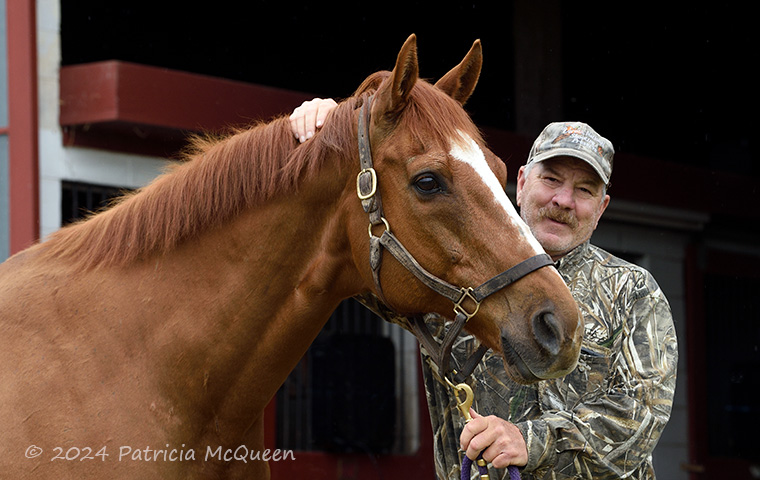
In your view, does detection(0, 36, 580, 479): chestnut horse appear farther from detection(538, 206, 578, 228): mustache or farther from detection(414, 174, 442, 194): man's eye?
detection(538, 206, 578, 228): mustache

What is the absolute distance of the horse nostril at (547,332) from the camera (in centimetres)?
207

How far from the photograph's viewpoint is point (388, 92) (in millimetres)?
2326

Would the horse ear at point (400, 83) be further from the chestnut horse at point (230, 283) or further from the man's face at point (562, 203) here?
the man's face at point (562, 203)

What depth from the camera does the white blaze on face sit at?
2188 millimetres

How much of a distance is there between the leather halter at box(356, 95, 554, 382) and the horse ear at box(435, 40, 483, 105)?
306mm

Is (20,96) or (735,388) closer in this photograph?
(20,96)

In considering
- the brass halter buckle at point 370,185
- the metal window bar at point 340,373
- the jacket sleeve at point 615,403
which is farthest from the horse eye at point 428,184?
the metal window bar at point 340,373

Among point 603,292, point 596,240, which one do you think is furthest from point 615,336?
point 596,240

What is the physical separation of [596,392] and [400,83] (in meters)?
1.02

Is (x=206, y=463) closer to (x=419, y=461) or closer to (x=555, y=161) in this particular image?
(x=555, y=161)

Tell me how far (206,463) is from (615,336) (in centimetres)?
119

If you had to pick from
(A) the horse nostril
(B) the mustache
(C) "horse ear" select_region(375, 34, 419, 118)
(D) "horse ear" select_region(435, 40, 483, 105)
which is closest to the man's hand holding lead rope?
(A) the horse nostril

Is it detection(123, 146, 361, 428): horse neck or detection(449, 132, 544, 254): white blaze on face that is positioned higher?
detection(449, 132, 544, 254): white blaze on face

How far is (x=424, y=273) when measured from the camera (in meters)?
2.26
